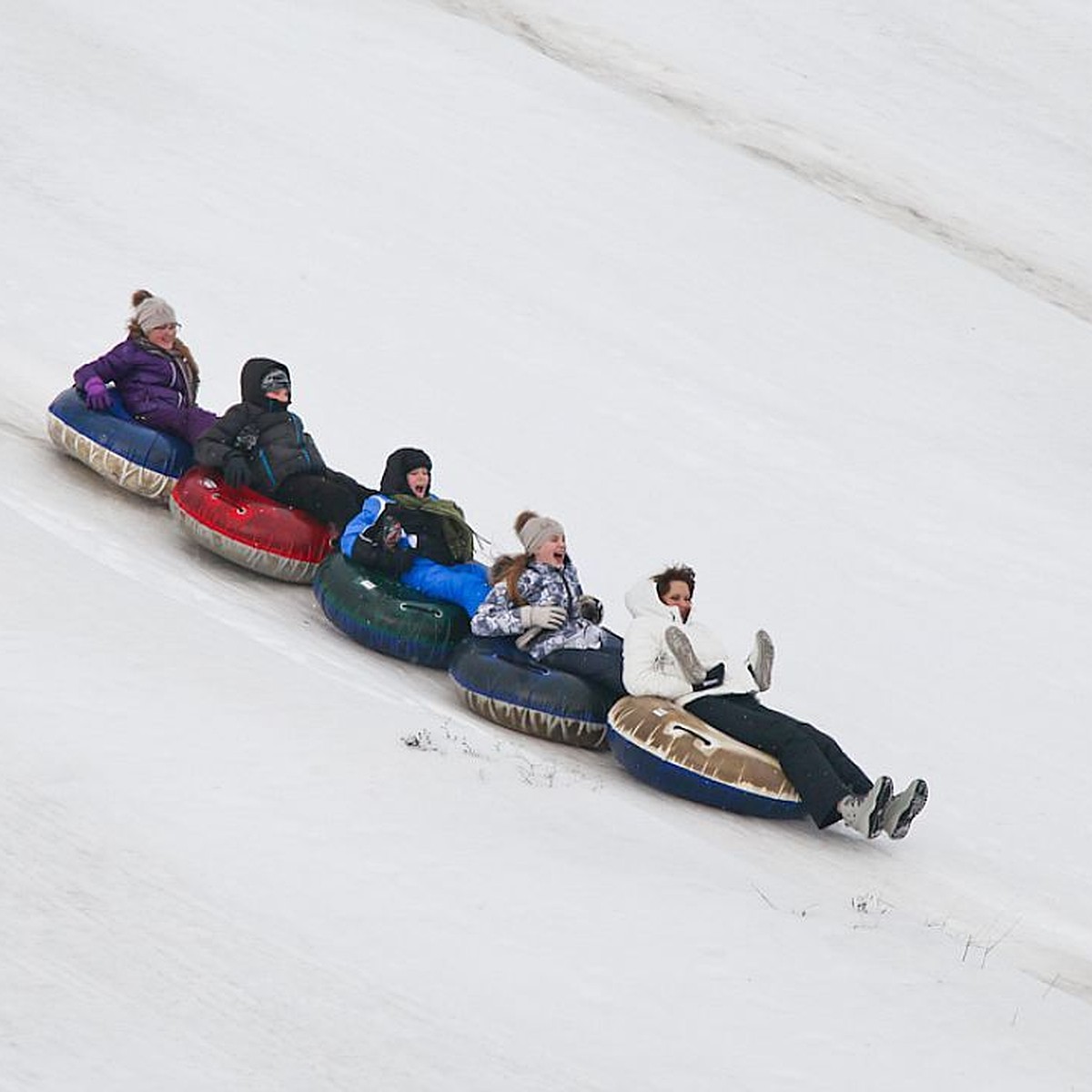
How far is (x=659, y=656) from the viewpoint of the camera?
9.70 m

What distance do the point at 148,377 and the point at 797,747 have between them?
4955 mm

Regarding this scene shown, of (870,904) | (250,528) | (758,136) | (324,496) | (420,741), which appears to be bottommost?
(420,741)

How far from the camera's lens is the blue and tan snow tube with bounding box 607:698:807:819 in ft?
30.5

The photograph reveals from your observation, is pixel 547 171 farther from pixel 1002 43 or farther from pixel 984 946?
pixel 984 946

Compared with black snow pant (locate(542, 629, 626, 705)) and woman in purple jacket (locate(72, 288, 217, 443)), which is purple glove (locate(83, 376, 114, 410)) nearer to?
woman in purple jacket (locate(72, 288, 217, 443))

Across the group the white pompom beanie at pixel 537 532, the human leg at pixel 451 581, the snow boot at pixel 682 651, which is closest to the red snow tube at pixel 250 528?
the human leg at pixel 451 581

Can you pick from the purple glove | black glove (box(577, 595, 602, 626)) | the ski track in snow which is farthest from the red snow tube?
the ski track in snow

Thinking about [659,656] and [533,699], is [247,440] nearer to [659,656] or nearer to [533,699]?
[533,699]

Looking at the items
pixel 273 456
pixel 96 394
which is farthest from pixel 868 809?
pixel 96 394

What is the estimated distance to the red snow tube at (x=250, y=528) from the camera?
11.0m

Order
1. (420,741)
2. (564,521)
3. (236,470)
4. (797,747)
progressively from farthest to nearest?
(564,521), (236,470), (797,747), (420,741)

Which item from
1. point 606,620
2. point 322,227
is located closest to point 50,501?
point 606,620

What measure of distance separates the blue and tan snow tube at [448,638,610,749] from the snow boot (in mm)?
506

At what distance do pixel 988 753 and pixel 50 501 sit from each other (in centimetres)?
605
